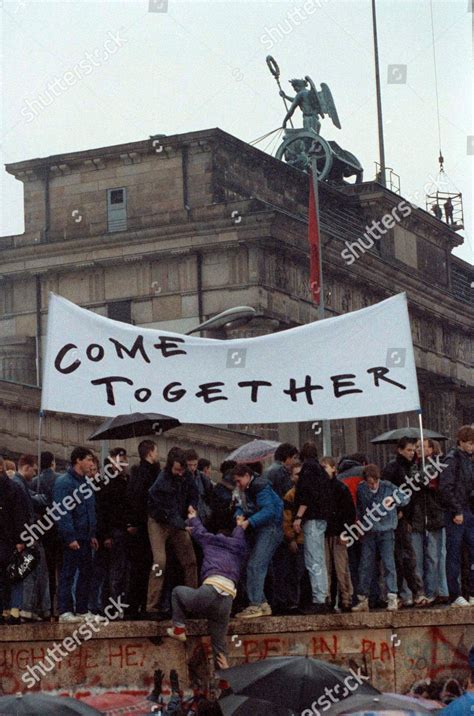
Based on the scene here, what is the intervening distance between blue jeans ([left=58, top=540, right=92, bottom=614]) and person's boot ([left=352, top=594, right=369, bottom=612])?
108 inches

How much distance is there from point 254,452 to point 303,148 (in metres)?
43.5

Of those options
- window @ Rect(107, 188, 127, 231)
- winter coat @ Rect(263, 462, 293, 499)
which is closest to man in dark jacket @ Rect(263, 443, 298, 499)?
winter coat @ Rect(263, 462, 293, 499)

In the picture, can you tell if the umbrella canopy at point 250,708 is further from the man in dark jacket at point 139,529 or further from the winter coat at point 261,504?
the man in dark jacket at point 139,529

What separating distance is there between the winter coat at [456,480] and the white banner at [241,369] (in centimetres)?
80

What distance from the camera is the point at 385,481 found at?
18172 millimetres

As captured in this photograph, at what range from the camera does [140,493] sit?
17.3 metres

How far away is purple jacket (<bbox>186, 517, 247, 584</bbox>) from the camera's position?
16.4m

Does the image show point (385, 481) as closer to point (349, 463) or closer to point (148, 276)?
point (349, 463)

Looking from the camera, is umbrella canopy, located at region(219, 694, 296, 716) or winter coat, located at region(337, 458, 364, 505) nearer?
umbrella canopy, located at region(219, 694, 296, 716)

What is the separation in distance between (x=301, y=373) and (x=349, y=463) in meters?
2.26

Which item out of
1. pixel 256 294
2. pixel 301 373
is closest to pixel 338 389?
pixel 301 373

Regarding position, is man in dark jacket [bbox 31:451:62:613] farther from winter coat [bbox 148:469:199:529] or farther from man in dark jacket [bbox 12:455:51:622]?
winter coat [bbox 148:469:199:529]

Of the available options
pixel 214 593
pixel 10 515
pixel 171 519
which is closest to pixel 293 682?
pixel 214 593

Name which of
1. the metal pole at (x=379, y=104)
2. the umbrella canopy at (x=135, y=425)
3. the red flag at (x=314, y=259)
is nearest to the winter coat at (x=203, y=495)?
the umbrella canopy at (x=135, y=425)
